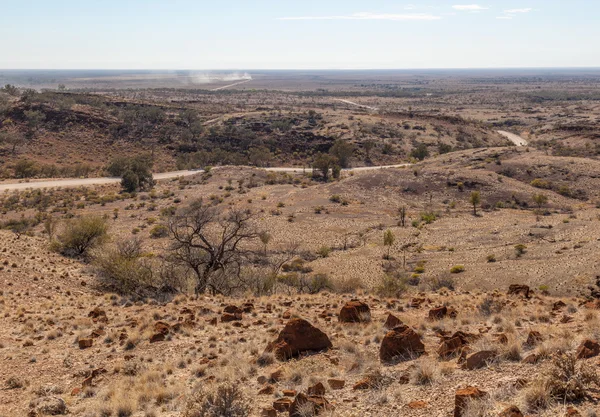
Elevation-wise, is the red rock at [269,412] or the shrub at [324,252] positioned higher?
the red rock at [269,412]

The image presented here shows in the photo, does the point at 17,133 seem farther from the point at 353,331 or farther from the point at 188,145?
the point at 353,331

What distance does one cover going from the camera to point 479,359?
8562 millimetres

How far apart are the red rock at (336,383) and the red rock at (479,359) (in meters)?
2.17

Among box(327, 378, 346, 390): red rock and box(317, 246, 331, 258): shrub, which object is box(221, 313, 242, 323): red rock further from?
box(317, 246, 331, 258): shrub

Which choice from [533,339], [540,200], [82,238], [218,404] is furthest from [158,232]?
[540,200]

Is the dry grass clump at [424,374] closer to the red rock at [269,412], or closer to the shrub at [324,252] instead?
the red rock at [269,412]

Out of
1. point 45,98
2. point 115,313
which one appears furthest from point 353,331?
point 45,98

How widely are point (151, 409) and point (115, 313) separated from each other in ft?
22.5

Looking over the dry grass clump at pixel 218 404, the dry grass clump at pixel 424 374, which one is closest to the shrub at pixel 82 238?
the dry grass clump at pixel 218 404

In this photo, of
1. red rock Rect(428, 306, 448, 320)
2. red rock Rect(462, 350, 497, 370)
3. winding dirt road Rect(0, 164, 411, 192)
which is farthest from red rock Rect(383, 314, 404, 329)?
winding dirt road Rect(0, 164, 411, 192)

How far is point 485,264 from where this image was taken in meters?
27.0

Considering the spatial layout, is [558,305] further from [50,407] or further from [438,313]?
[50,407]

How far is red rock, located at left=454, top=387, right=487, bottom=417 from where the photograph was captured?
670 cm

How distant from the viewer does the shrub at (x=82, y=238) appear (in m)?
25.6
